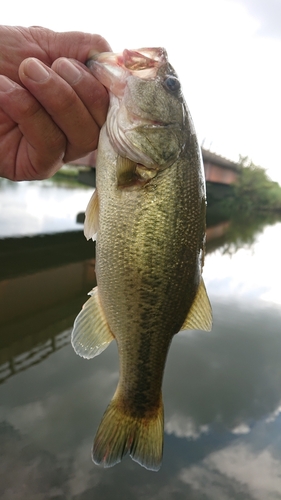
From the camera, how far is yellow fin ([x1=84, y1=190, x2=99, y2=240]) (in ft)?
6.89

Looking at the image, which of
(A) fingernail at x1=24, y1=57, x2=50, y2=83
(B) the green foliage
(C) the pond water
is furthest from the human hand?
(B) the green foliage

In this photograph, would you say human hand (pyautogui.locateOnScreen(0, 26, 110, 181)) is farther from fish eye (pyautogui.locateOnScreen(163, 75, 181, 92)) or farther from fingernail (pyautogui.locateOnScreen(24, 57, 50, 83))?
fish eye (pyautogui.locateOnScreen(163, 75, 181, 92))

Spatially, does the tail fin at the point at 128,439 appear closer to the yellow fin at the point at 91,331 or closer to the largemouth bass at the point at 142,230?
the largemouth bass at the point at 142,230

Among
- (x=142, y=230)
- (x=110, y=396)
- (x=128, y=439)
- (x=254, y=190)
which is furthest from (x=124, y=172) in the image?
(x=254, y=190)

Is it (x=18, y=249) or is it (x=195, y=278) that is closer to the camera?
(x=195, y=278)

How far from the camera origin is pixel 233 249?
65.0ft

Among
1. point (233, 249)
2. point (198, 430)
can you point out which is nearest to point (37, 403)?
point (198, 430)

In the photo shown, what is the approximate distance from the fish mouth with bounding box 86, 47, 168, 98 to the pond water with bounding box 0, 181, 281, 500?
15.8ft

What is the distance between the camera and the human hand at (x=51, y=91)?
6.15 ft

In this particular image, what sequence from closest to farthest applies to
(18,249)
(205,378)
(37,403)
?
(37,403) → (205,378) → (18,249)

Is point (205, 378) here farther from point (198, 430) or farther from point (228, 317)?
point (228, 317)

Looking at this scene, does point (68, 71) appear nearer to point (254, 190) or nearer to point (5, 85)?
point (5, 85)

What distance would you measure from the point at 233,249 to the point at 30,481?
16.9m

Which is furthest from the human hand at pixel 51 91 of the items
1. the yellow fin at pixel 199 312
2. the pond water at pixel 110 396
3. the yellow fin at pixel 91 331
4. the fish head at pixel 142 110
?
the pond water at pixel 110 396
